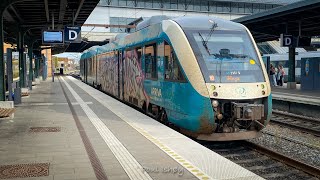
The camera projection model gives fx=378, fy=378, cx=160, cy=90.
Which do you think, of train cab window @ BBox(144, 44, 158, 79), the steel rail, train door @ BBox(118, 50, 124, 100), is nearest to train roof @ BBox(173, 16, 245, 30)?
train cab window @ BBox(144, 44, 158, 79)

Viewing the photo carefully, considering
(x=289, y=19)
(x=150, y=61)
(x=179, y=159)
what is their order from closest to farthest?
(x=179, y=159), (x=150, y=61), (x=289, y=19)

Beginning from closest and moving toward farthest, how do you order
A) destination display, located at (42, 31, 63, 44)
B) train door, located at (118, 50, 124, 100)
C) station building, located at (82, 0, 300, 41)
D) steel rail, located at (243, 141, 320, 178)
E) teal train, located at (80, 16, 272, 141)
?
steel rail, located at (243, 141, 320, 178) → teal train, located at (80, 16, 272, 141) → train door, located at (118, 50, 124, 100) → destination display, located at (42, 31, 63, 44) → station building, located at (82, 0, 300, 41)

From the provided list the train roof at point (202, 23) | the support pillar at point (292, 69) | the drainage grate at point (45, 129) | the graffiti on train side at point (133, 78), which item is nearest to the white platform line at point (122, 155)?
the drainage grate at point (45, 129)

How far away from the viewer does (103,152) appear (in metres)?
6.96

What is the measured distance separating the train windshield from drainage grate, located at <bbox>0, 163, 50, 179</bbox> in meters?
4.11

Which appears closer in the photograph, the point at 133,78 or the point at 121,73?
the point at 133,78

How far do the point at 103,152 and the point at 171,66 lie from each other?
328 centimetres

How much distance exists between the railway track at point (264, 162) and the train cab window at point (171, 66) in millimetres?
1867

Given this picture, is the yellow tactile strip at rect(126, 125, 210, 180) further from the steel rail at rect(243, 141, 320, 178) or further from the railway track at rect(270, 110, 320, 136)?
the railway track at rect(270, 110, 320, 136)

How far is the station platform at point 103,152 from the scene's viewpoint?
5641mm

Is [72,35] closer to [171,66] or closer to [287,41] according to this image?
[171,66]

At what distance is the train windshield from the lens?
8664 mm

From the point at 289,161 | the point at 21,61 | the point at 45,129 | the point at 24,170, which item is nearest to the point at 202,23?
the point at 289,161

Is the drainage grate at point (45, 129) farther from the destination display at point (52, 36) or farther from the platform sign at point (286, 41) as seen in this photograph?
the platform sign at point (286, 41)
